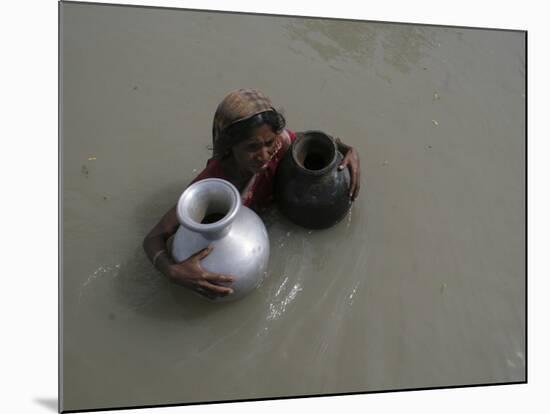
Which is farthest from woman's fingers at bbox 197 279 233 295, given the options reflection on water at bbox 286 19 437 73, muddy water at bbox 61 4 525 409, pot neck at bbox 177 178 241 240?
reflection on water at bbox 286 19 437 73

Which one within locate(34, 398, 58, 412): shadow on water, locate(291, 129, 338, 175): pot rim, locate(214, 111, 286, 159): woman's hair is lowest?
locate(34, 398, 58, 412): shadow on water

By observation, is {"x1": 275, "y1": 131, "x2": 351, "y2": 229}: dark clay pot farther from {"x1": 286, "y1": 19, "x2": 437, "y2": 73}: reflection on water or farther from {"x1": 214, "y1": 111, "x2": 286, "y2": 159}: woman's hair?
{"x1": 286, "y1": 19, "x2": 437, "y2": 73}: reflection on water

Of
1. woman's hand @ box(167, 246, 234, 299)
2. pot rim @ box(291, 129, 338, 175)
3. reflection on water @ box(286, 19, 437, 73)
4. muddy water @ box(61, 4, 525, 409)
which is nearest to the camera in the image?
woman's hand @ box(167, 246, 234, 299)

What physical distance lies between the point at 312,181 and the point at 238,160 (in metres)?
0.41

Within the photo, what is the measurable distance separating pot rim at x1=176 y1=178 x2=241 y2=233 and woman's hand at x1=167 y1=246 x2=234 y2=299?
0.19 metres

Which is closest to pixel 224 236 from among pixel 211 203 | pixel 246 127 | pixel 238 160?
pixel 211 203

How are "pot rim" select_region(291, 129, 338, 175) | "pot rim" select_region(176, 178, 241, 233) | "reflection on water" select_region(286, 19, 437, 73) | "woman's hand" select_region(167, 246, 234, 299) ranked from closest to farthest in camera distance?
1. "pot rim" select_region(176, 178, 241, 233)
2. "woman's hand" select_region(167, 246, 234, 299)
3. "pot rim" select_region(291, 129, 338, 175)
4. "reflection on water" select_region(286, 19, 437, 73)

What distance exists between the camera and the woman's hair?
74.9 inches

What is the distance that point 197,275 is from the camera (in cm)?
203

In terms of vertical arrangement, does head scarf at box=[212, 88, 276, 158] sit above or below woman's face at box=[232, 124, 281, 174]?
above

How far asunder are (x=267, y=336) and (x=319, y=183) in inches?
33.4

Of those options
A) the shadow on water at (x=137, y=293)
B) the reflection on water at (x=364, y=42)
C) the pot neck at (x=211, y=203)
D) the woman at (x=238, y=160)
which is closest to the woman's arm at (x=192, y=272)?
the woman at (x=238, y=160)

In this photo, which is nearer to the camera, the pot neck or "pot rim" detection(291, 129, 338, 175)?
the pot neck

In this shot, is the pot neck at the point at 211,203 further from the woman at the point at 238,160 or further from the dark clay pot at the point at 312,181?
the dark clay pot at the point at 312,181
